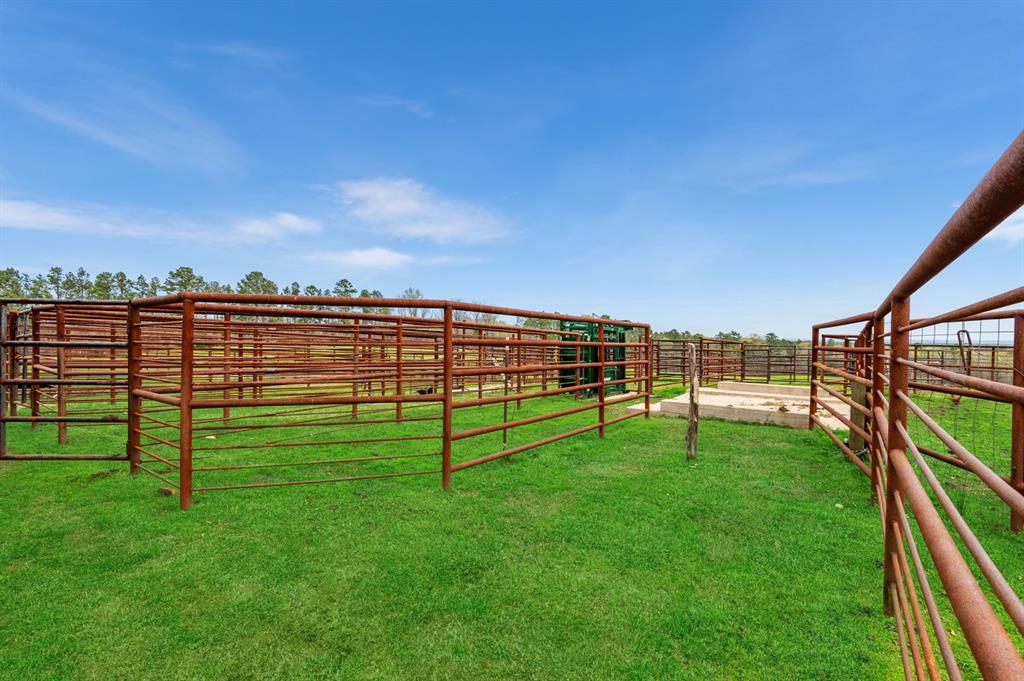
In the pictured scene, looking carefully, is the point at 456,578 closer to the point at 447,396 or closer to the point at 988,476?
the point at 447,396

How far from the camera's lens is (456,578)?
1.97 meters

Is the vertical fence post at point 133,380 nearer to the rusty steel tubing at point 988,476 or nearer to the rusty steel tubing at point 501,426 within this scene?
the rusty steel tubing at point 501,426

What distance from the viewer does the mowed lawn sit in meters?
1.50

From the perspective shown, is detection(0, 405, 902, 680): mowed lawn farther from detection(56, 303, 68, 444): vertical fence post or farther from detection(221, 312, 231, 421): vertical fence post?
detection(56, 303, 68, 444): vertical fence post

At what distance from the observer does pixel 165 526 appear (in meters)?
2.48

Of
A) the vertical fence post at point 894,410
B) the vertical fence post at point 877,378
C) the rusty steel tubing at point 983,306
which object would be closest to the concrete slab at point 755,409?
the vertical fence post at point 877,378

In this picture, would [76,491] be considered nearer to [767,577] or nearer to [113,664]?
[113,664]

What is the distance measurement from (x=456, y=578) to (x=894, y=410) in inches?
72.4

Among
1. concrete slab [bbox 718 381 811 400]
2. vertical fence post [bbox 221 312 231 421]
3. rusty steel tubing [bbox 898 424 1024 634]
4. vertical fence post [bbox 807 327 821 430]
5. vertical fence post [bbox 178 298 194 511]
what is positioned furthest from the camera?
concrete slab [bbox 718 381 811 400]

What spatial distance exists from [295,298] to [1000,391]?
3.11 metres

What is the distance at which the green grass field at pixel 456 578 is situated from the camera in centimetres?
150

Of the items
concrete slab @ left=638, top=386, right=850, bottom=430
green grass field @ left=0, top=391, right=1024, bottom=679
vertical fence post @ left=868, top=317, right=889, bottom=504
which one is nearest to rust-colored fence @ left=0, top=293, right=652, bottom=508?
green grass field @ left=0, top=391, right=1024, bottom=679

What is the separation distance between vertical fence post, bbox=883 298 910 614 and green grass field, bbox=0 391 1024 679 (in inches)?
12.4

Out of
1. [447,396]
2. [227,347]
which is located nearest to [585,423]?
[447,396]
